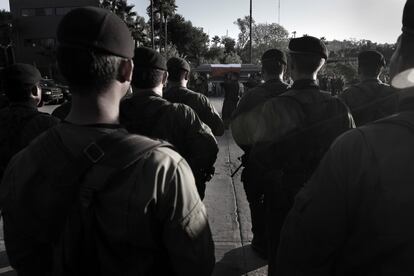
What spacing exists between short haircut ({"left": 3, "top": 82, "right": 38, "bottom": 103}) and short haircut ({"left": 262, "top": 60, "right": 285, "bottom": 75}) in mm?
2444

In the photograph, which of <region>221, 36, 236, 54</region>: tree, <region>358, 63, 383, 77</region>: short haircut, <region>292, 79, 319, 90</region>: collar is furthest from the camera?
<region>221, 36, 236, 54</region>: tree

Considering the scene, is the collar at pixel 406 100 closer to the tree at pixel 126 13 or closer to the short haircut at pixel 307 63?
the short haircut at pixel 307 63

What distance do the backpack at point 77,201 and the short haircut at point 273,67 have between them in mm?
3179

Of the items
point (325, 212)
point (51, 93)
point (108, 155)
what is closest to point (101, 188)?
point (108, 155)

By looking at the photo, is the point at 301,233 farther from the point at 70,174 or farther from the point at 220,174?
the point at 220,174

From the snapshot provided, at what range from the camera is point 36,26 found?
52375mm

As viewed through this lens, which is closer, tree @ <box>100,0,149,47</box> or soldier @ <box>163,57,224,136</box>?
soldier @ <box>163,57,224,136</box>

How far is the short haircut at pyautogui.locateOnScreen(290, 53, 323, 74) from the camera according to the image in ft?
10.2

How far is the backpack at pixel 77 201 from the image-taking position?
1320 millimetres

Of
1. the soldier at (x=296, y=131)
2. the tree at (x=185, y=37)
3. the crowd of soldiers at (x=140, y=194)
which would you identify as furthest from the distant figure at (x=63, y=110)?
the tree at (x=185, y=37)

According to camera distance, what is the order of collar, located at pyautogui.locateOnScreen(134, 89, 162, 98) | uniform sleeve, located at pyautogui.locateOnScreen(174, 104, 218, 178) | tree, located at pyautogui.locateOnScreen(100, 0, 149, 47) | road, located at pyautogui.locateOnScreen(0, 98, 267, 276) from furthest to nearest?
tree, located at pyautogui.locateOnScreen(100, 0, 149, 47) < road, located at pyautogui.locateOnScreen(0, 98, 267, 276) < uniform sleeve, located at pyautogui.locateOnScreen(174, 104, 218, 178) < collar, located at pyautogui.locateOnScreen(134, 89, 162, 98)

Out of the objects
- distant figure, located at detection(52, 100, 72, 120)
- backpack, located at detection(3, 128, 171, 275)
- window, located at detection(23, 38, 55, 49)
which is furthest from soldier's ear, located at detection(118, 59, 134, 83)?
window, located at detection(23, 38, 55, 49)

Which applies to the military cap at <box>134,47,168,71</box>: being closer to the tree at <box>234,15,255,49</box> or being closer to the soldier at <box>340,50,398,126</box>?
the soldier at <box>340,50,398,126</box>

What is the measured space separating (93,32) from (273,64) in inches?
127
